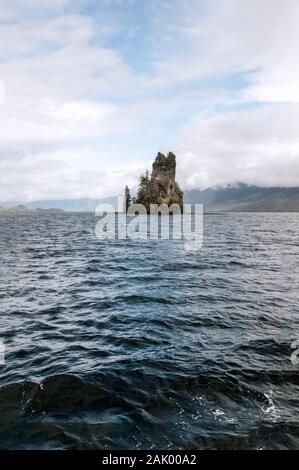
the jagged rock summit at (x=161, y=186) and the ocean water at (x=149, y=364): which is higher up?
the jagged rock summit at (x=161, y=186)

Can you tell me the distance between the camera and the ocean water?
374 inches

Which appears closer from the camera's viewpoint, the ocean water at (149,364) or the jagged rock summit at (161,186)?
the ocean water at (149,364)

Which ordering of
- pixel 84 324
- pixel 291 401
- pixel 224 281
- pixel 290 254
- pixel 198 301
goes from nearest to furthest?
pixel 291 401, pixel 84 324, pixel 198 301, pixel 224 281, pixel 290 254

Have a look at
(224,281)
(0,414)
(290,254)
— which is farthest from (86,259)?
(0,414)

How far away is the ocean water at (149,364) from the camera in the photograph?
9.49m

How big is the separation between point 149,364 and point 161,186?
179 metres

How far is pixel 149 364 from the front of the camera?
43.1 ft

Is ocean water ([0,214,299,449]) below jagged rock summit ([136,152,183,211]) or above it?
below

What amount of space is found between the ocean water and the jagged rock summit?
164 metres

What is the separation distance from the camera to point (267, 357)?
13.9 m

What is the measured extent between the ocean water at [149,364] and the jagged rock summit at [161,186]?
16403cm
